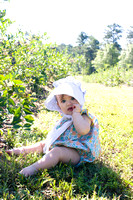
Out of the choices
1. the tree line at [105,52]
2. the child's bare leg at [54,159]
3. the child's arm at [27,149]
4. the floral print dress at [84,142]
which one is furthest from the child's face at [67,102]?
the tree line at [105,52]

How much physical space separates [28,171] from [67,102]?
67 centimetres

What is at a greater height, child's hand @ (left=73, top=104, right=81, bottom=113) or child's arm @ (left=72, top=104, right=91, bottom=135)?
child's hand @ (left=73, top=104, right=81, bottom=113)

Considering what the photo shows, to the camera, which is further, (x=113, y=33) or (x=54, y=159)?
(x=113, y=33)

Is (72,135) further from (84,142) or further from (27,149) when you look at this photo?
(27,149)

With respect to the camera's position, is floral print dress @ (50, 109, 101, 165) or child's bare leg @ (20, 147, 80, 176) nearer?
child's bare leg @ (20, 147, 80, 176)

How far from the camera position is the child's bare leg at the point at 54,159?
149 cm

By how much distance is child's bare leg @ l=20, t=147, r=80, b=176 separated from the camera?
1.49 meters

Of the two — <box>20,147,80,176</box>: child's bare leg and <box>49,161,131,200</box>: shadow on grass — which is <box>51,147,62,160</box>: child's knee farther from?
<box>49,161,131,200</box>: shadow on grass

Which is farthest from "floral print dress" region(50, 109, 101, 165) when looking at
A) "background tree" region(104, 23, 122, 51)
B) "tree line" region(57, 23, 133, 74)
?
"background tree" region(104, 23, 122, 51)

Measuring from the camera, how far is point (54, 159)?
157 cm

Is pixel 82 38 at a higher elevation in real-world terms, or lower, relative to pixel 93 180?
higher

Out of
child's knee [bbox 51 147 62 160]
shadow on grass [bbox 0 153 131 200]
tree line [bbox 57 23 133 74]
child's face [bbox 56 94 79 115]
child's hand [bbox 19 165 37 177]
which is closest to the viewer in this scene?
shadow on grass [bbox 0 153 131 200]

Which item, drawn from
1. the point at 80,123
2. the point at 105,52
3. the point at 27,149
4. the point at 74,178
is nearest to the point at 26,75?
the point at 27,149

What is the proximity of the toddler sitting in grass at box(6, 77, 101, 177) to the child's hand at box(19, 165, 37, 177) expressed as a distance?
0.08 meters
